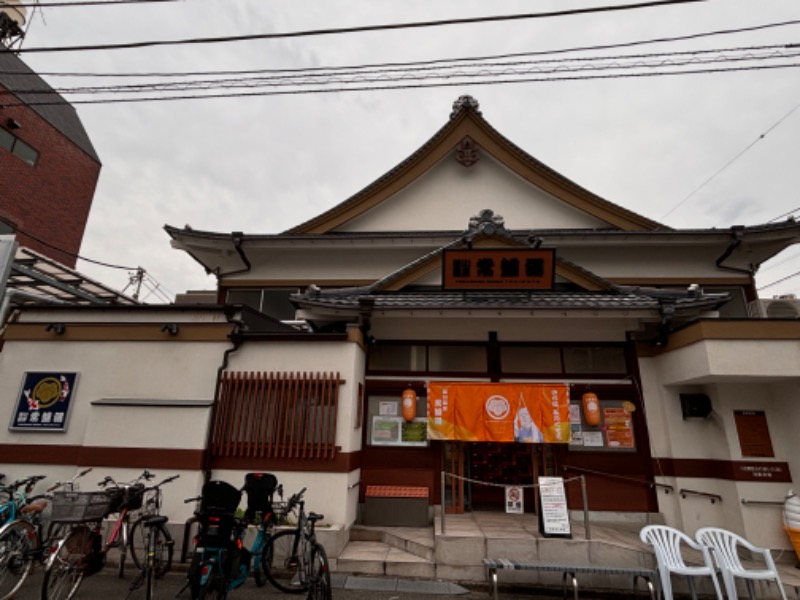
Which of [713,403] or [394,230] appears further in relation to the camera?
[394,230]

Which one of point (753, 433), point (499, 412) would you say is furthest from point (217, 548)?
point (753, 433)

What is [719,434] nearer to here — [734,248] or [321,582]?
[734,248]

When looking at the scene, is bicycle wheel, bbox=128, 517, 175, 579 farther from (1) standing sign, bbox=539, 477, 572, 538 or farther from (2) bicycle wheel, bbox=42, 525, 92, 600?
(1) standing sign, bbox=539, 477, 572, 538

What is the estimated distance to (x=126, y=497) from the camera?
5836 mm

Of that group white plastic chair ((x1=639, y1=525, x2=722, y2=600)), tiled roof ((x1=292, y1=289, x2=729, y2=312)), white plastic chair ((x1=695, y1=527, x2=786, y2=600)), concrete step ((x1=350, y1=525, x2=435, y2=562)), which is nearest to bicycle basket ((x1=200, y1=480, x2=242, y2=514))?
concrete step ((x1=350, y1=525, x2=435, y2=562))

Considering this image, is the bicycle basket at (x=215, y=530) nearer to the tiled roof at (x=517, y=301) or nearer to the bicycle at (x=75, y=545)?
the bicycle at (x=75, y=545)

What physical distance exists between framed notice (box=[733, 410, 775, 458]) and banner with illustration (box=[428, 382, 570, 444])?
2.98 m

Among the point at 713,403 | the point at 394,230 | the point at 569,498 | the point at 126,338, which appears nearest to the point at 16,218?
the point at 126,338

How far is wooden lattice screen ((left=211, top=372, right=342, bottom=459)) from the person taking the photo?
7172mm

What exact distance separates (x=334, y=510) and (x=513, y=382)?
174 inches

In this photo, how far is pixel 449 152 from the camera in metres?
12.1

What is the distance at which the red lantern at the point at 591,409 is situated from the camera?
806cm

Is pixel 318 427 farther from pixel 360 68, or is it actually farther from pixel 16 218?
pixel 16 218

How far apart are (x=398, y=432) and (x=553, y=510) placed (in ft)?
10.8
